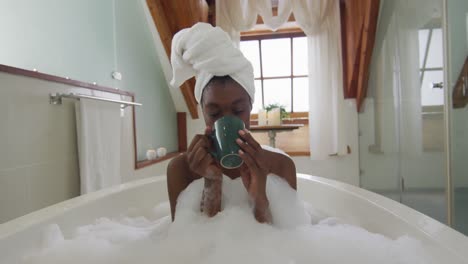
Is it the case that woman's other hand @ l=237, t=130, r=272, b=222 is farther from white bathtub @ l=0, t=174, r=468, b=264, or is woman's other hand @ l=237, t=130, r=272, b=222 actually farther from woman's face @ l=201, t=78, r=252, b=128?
white bathtub @ l=0, t=174, r=468, b=264

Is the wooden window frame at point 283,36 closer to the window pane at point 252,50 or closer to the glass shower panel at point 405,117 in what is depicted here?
the window pane at point 252,50

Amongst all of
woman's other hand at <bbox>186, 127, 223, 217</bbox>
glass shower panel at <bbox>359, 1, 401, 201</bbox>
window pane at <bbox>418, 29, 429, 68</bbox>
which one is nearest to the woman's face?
woman's other hand at <bbox>186, 127, 223, 217</bbox>

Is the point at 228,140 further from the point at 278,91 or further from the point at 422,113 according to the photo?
the point at 278,91

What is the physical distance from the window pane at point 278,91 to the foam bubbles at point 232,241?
2.58 meters

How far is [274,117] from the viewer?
8.73 ft

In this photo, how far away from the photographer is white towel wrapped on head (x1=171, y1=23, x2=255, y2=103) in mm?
905

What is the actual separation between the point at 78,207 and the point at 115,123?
0.74 meters

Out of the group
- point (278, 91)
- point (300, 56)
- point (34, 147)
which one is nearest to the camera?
point (34, 147)

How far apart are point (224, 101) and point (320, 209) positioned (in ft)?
2.39

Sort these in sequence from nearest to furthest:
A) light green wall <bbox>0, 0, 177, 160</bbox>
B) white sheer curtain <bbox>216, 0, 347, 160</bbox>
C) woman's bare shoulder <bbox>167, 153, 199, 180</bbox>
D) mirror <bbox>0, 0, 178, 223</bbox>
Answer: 1. woman's bare shoulder <bbox>167, 153, 199, 180</bbox>
2. mirror <bbox>0, 0, 178, 223</bbox>
3. light green wall <bbox>0, 0, 177, 160</bbox>
4. white sheer curtain <bbox>216, 0, 347, 160</bbox>

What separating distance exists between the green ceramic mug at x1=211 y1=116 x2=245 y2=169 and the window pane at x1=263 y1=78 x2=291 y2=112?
2.87 meters

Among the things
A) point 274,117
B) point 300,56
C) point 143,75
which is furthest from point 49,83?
point 300,56

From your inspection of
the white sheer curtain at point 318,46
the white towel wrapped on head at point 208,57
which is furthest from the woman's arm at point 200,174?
the white sheer curtain at point 318,46

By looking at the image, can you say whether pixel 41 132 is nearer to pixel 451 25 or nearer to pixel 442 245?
pixel 442 245
